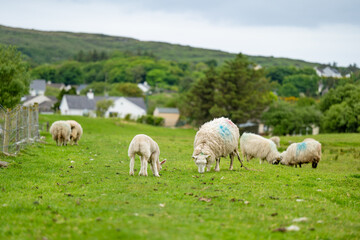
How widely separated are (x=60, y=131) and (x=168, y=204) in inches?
798

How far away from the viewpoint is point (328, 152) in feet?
122

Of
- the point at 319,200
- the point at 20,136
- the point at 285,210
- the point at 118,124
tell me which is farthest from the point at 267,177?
the point at 118,124

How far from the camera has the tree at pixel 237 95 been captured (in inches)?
3371

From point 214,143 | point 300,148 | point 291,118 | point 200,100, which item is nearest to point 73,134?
point 300,148

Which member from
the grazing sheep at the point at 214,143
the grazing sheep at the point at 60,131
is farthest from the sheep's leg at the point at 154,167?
the grazing sheep at the point at 60,131

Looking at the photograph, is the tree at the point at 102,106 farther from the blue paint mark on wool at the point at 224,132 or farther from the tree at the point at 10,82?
the blue paint mark on wool at the point at 224,132

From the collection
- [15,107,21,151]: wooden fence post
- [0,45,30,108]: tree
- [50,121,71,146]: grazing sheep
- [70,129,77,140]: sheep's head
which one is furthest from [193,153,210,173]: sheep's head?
[0,45,30,108]: tree

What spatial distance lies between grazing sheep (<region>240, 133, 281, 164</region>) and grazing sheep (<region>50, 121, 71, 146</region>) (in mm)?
11981

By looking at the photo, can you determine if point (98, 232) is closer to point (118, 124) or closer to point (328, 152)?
point (328, 152)

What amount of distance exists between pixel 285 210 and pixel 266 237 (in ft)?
8.57

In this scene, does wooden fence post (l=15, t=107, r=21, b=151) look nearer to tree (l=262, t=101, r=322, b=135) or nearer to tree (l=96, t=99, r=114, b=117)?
tree (l=262, t=101, r=322, b=135)

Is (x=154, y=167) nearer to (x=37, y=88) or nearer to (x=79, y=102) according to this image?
(x=79, y=102)

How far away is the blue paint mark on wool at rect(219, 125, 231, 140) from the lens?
708 inches

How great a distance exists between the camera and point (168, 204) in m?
10.5
